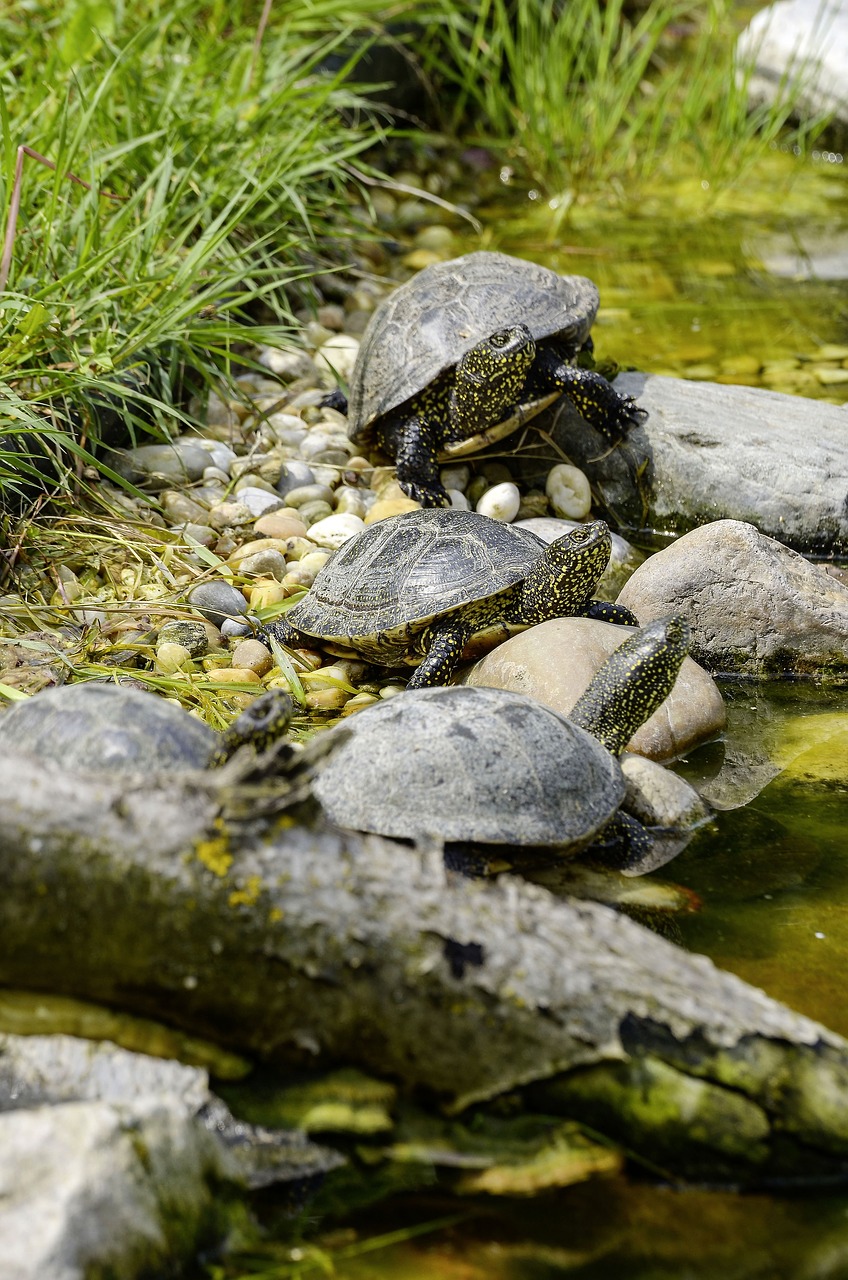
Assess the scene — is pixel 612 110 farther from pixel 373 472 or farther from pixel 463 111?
pixel 373 472

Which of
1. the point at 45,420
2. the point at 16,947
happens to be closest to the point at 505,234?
the point at 45,420

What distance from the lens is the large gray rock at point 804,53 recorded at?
9.28 meters

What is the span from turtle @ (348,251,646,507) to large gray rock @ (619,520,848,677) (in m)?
1.06

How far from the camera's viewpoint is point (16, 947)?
2143 millimetres

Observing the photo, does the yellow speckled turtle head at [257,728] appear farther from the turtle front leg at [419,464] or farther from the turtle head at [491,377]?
the turtle head at [491,377]

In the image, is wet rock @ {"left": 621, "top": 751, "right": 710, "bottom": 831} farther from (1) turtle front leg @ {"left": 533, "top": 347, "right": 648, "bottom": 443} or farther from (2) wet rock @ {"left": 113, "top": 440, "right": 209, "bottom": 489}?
(2) wet rock @ {"left": 113, "top": 440, "right": 209, "bottom": 489}

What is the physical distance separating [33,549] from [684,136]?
20.0 feet

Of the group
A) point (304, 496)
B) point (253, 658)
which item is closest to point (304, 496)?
point (304, 496)

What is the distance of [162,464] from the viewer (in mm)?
4848

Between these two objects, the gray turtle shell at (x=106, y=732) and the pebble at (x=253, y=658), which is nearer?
the gray turtle shell at (x=106, y=732)

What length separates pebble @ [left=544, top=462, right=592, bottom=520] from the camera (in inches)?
192

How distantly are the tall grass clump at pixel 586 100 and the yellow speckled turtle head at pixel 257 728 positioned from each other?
21.3 feet

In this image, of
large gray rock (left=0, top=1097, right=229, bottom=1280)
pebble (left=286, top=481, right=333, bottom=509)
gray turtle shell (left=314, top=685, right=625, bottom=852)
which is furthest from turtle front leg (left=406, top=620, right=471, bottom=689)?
large gray rock (left=0, top=1097, right=229, bottom=1280)

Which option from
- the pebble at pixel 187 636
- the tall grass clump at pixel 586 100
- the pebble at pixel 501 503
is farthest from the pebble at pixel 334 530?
the tall grass clump at pixel 586 100
